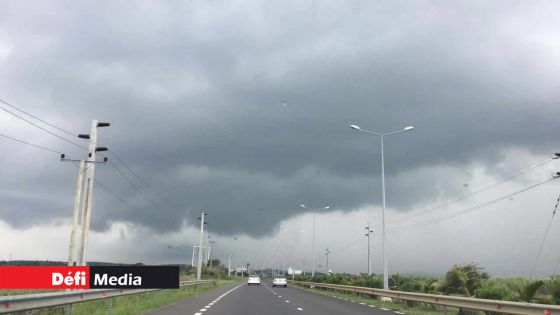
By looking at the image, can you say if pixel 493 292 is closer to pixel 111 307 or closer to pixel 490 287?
pixel 490 287

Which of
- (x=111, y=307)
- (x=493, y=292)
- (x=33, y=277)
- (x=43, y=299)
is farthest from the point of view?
(x=493, y=292)

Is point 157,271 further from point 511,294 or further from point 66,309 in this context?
point 511,294

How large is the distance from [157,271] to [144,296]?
10.7 meters

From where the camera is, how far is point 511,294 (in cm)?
2075

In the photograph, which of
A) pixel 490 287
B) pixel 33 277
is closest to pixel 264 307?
pixel 490 287

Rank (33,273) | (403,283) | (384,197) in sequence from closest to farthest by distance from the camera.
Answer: (33,273), (384,197), (403,283)

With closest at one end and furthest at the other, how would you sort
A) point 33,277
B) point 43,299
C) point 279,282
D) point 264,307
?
point 43,299, point 33,277, point 264,307, point 279,282

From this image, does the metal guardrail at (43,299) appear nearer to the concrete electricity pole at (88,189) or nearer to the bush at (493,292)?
the concrete electricity pole at (88,189)

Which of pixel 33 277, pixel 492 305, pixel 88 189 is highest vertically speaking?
pixel 88 189

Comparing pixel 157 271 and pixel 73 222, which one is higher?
pixel 73 222

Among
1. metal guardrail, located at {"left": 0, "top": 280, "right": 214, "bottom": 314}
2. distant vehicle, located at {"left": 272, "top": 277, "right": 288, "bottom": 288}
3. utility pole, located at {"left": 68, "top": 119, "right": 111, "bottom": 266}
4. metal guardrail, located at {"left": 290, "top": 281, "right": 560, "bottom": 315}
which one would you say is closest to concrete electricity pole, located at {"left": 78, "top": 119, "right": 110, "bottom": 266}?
utility pole, located at {"left": 68, "top": 119, "right": 111, "bottom": 266}

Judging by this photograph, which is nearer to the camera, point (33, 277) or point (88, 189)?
point (33, 277)

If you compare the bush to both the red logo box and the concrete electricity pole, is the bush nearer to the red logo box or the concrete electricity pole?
the red logo box

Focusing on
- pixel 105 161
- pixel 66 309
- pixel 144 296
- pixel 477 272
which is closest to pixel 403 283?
pixel 477 272
